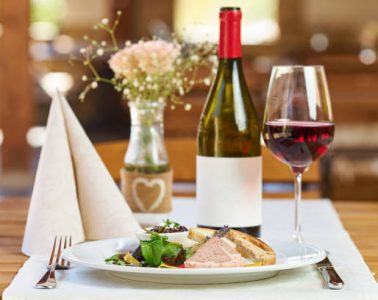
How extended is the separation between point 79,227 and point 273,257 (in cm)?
37

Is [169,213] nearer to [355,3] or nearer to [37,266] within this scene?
[37,266]

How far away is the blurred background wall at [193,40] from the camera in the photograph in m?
6.37

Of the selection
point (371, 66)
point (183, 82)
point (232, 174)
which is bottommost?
point (232, 174)

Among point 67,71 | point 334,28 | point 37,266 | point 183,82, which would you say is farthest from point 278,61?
point 37,266

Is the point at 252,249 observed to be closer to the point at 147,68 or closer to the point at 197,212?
the point at 197,212

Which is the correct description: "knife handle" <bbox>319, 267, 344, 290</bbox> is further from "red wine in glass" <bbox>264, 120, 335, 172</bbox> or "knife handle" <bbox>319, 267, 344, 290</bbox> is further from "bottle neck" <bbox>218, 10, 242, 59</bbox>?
"bottle neck" <bbox>218, 10, 242, 59</bbox>

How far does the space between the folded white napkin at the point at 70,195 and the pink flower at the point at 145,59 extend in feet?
0.61

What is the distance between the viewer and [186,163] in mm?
2346

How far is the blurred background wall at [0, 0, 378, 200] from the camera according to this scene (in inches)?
251

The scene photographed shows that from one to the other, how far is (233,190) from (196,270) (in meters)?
→ 0.35

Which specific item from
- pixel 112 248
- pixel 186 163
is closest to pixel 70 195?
pixel 112 248

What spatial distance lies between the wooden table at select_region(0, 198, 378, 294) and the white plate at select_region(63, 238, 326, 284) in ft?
0.31

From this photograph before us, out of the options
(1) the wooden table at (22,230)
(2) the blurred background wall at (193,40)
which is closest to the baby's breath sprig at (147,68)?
(1) the wooden table at (22,230)

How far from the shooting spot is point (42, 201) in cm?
130
